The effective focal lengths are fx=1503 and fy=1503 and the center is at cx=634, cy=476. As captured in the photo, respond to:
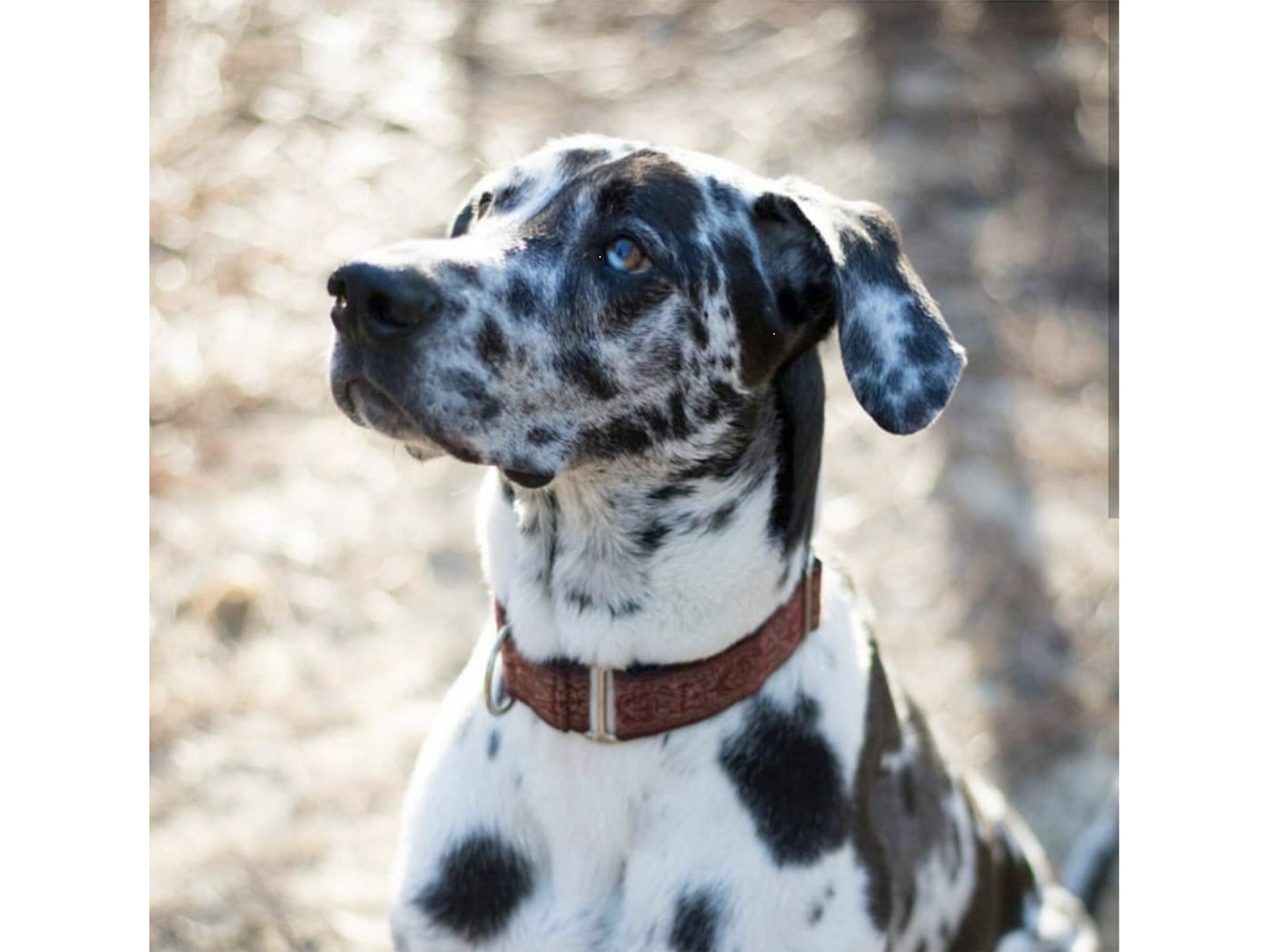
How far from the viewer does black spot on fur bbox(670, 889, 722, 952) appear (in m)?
2.65

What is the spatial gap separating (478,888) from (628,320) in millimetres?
1072

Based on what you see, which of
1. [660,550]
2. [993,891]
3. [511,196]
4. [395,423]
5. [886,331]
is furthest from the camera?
[993,891]

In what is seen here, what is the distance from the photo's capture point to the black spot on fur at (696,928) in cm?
265

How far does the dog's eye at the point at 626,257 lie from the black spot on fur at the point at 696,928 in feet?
3.71

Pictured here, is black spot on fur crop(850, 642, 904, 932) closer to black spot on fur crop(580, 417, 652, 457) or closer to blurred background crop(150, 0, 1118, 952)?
black spot on fur crop(580, 417, 652, 457)

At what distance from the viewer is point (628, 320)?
269 cm

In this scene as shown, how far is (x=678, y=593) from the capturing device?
274cm

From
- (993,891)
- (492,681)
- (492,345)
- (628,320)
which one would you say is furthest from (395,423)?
(993,891)

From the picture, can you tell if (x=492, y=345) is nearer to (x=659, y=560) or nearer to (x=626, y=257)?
(x=626, y=257)
